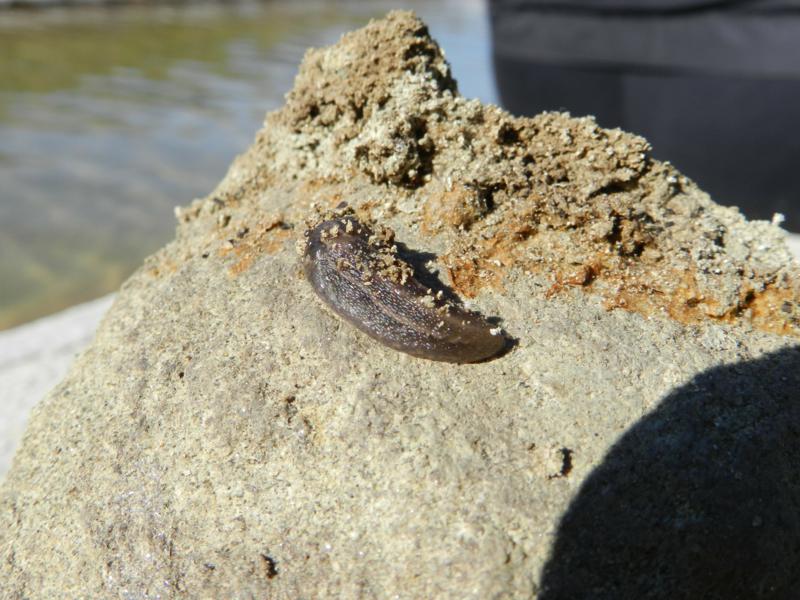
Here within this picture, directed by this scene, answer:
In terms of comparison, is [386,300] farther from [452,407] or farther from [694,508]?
[694,508]

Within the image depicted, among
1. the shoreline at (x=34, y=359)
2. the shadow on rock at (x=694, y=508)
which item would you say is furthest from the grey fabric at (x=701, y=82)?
the shadow on rock at (x=694, y=508)

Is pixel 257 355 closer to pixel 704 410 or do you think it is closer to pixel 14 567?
pixel 14 567

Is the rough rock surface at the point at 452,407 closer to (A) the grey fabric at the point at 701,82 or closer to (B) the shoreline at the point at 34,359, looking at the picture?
(B) the shoreline at the point at 34,359

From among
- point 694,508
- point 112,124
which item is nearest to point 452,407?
point 694,508

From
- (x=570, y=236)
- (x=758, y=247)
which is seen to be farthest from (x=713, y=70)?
(x=570, y=236)

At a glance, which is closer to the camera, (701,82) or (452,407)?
(452,407)

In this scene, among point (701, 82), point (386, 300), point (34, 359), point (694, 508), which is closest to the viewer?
point (694, 508)

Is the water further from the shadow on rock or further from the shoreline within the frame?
the shadow on rock

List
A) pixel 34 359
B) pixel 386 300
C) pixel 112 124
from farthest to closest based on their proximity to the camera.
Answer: pixel 112 124
pixel 34 359
pixel 386 300
